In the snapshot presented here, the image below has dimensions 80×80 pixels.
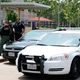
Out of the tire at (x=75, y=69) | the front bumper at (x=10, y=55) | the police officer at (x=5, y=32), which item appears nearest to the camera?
the tire at (x=75, y=69)

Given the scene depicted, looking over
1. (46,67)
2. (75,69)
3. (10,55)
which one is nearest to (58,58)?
(46,67)

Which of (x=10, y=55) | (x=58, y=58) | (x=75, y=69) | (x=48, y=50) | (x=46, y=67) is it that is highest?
(x=48, y=50)

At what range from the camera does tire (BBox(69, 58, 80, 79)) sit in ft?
33.6

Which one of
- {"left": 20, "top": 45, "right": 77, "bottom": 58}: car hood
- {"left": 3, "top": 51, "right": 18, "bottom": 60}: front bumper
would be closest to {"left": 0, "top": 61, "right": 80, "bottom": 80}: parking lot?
{"left": 20, "top": 45, "right": 77, "bottom": 58}: car hood

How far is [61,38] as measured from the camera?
37.1ft

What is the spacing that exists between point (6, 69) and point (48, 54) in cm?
308

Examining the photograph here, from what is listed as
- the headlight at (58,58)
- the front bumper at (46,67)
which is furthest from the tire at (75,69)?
the headlight at (58,58)

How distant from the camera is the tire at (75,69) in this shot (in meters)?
10.2

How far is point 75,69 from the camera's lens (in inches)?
410

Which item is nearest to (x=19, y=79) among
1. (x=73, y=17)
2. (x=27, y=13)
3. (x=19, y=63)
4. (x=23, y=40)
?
(x=19, y=63)

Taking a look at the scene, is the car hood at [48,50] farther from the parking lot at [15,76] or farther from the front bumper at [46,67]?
the parking lot at [15,76]

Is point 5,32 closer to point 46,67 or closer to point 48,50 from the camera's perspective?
point 48,50

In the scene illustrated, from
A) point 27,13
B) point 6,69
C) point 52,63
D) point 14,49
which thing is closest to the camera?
point 52,63

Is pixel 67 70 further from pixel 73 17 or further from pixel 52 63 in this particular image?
pixel 73 17
